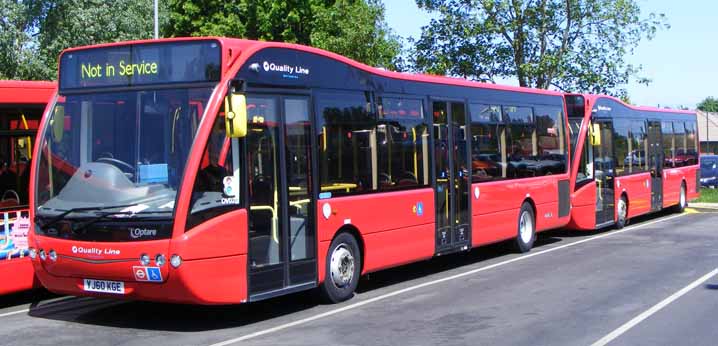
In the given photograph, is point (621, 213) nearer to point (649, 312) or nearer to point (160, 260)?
point (649, 312)

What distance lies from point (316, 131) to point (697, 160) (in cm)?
2184

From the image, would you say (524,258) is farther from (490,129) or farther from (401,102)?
(401,102)

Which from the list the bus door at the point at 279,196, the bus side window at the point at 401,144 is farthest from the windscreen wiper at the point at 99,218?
the bus side window at the point at 401,144

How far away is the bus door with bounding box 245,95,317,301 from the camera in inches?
387

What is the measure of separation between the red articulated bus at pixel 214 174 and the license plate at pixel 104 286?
0.01 meters

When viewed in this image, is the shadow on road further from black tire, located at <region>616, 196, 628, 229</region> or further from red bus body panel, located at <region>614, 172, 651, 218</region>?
black tire, located at <region>616, 196, 628, 229</region>

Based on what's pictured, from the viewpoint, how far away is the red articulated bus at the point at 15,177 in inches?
434

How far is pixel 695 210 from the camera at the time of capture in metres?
29.3

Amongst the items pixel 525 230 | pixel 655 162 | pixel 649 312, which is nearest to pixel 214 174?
pixel 649 312

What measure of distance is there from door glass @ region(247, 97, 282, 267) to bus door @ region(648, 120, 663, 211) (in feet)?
54.6

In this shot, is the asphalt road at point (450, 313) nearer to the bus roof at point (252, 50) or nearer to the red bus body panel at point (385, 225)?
the red bus body panel at point (385, 225)

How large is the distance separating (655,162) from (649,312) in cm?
1527

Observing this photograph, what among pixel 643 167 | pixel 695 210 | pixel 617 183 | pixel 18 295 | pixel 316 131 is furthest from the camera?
pixel 695 210

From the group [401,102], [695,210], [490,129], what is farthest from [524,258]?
[695,210]
